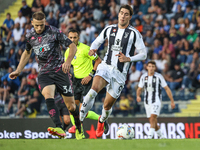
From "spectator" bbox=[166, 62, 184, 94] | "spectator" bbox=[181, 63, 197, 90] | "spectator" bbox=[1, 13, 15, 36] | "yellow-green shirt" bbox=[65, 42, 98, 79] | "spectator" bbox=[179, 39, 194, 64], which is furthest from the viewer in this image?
"spectator" bbox=[1, 13, 15, 36]

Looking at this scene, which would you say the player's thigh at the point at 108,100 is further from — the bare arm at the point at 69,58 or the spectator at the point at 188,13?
the spectator at the point at 188,13

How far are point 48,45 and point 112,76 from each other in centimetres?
131

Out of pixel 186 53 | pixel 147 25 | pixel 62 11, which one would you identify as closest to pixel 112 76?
pixel 186 53

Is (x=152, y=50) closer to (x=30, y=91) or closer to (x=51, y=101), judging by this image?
(x=30, y=91)

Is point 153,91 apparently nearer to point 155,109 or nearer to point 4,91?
point 155,109

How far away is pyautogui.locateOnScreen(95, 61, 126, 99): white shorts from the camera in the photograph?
6254mm

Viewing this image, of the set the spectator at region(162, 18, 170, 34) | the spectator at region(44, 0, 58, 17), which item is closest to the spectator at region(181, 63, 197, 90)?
the spectator at region(162, 18, 170, 34)

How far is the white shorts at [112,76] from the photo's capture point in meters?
6.25

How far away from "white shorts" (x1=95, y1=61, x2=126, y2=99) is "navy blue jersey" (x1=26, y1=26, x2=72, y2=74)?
77 cm

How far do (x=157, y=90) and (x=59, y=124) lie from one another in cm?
462

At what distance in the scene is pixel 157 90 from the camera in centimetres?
990

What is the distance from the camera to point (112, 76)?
20.8 feet

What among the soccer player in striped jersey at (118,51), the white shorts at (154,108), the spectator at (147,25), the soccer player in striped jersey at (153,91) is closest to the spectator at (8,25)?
the spectator at (147,25)

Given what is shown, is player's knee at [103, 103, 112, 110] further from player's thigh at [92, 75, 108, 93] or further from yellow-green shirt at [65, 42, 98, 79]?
yellow-green shirt at [65, 42, 98, 79]
